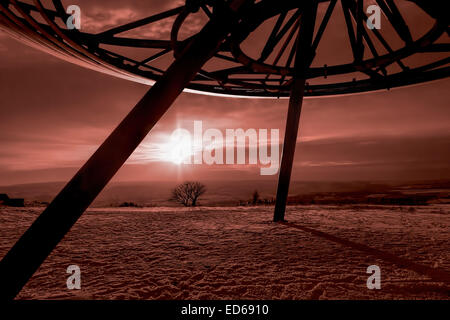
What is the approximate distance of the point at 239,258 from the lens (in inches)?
215

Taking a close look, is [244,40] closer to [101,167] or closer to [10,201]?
[101,167]

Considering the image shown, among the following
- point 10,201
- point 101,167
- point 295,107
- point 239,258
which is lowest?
point 239,258

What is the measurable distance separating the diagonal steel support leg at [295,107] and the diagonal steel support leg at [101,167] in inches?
163

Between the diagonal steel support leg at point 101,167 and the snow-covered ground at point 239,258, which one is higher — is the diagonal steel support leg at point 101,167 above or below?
above

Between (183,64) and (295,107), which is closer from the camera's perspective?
(183,64)

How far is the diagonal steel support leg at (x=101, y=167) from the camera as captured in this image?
2.78 meters

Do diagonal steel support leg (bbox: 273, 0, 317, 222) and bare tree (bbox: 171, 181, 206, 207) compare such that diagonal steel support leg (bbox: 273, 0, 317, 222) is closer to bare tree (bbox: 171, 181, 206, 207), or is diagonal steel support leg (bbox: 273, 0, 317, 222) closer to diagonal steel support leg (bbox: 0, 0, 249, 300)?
diagonal steel support leg (bbox: 0, 0, 249, 300)

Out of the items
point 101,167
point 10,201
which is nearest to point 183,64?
point 101,167

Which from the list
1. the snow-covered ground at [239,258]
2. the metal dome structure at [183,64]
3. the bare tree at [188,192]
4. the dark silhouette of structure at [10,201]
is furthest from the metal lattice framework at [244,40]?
the bare tree at [188,192]

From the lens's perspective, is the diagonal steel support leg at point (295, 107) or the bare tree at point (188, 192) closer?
the diagonal steel support leg at point (295, 107)

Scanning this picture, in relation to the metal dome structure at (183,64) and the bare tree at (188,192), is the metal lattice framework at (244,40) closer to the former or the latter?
the metal dome structure at (183,64)

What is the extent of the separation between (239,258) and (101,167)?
3659 millimetres
